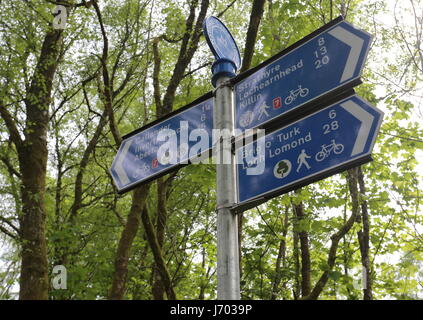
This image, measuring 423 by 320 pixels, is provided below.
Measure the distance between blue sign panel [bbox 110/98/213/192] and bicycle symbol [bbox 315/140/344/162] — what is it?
653 mm

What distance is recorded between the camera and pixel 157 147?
8.57 feet

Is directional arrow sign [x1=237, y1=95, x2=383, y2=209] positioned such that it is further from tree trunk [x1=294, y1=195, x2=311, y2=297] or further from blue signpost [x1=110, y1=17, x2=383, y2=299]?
tree trunk [x1=294, y1=195, x2=311, y2=297]

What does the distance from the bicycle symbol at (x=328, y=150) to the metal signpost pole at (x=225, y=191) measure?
0.46 metres

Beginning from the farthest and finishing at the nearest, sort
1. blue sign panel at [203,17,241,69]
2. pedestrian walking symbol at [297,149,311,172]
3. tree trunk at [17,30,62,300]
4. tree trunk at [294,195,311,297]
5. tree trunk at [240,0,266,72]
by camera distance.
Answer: tree trunk at [294,195,311,297] → tree trunk at [17,30,62,300] → tree trunk at [240,0,266,72] → blue sign panel at [203,17,241,69] → pedestrian walking symbol at [297,149,311,172]

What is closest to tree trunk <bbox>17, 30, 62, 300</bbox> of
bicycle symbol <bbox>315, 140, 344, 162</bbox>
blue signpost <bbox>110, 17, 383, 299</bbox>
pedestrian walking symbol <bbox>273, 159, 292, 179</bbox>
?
blue signpost <bbox>110, 17, 383, 299</bbox>

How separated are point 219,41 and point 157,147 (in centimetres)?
77

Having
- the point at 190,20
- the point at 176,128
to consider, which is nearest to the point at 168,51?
the point at 190,20

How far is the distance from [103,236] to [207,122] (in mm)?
7707

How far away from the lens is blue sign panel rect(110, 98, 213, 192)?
2420 millimetres

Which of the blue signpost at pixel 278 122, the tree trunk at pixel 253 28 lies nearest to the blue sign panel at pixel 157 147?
the blue signpost at pixel 278 122

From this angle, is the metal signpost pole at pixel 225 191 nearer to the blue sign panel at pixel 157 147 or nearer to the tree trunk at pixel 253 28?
the blue sign panel at pixel 157 147

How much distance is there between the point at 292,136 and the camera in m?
2.07

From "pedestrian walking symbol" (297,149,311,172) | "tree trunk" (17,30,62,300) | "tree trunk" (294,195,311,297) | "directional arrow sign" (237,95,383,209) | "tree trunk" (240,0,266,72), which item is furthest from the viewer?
"tree trunk" (294,195,311,297)

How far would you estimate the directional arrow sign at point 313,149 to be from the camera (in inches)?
71.1
